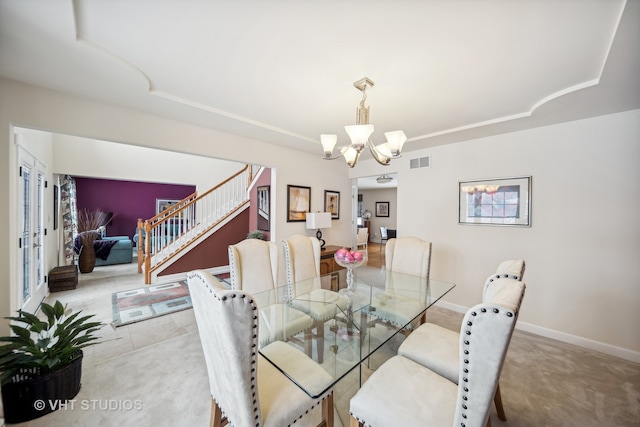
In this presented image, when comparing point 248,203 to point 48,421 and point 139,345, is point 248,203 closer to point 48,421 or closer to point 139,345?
point 139,345

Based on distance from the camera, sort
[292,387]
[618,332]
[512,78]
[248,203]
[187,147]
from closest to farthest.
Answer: [292,387]
[512,78]
[618,332]
[187,147]
[248,203]

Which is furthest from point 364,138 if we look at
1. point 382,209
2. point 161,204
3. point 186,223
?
point 382,209

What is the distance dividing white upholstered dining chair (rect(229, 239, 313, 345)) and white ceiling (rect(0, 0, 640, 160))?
1469 millimetres

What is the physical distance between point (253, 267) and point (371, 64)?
202 centimetres

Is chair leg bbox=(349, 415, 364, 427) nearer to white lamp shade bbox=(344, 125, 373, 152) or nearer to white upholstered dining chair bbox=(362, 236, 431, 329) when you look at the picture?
white upholstered dining chair bbox=(362, 236, 431, 329)

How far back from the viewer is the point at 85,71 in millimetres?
1781

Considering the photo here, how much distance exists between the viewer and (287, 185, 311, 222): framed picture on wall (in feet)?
12.6

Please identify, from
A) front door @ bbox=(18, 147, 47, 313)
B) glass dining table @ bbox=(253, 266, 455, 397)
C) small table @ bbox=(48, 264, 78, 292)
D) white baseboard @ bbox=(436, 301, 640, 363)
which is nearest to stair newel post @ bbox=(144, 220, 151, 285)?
small table @ bbox=(48, 264, 78, 292)

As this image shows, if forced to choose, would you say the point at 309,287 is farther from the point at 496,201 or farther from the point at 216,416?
the point at 496,201

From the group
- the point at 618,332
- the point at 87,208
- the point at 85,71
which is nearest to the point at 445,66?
the point at 85,71

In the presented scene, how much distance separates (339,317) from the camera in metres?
1.94

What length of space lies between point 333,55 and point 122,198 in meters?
8.50

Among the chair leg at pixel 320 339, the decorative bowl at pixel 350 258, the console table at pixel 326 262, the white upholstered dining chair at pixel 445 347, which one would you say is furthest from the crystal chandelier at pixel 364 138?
the console table at pixel 326 262

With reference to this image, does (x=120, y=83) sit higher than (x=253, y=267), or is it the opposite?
(x=120, y=83)
